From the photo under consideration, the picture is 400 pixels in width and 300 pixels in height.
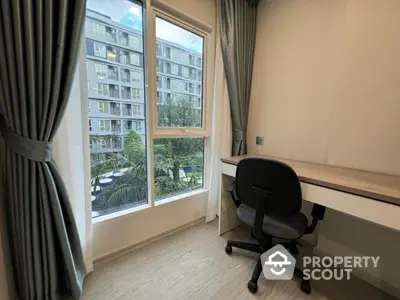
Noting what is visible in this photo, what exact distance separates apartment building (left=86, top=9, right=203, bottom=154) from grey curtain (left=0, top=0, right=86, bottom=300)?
15.4 inches

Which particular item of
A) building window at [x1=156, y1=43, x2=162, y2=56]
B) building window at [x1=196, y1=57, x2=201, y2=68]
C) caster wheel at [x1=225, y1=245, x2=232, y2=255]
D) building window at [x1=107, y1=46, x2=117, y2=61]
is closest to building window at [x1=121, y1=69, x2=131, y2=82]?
building window at [x1=107, y1=46, x2=117, y2=61]

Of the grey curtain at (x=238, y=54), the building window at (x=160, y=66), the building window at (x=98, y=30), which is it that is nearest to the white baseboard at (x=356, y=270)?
the grey curtain at (x=238, y=54)

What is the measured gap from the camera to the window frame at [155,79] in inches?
65.7

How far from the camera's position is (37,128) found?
1.06 meters

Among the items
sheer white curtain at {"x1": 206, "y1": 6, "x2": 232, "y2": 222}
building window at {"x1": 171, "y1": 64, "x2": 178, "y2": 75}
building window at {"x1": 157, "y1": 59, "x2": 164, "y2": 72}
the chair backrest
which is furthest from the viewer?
sheer white curtain at {"x1": 206, "y1": 6, "x2": 232, "y2": 222}

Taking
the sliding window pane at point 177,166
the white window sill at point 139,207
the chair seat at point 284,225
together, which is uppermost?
the sliding window pane at point 177,166

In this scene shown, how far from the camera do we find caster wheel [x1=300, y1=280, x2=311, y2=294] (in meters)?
1.34

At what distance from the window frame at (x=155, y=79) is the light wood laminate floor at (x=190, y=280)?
42.1 inches

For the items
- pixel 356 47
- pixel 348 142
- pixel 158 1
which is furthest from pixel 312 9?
pixel 158 1

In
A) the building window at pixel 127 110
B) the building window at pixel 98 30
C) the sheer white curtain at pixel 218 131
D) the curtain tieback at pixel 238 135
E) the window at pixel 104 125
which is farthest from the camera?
the curtain tieback at pixel 238 135

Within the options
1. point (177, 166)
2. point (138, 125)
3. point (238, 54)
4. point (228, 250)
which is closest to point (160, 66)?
point (138, 125)

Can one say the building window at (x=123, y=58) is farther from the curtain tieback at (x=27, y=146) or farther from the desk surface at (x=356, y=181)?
the desk surface at (x=356, y=181)

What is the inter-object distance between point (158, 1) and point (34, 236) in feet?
6.18

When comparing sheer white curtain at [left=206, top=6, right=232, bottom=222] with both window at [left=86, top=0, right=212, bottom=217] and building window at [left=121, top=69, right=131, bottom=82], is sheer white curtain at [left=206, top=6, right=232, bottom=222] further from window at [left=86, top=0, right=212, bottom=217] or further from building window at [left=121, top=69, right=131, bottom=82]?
building window at [left=121, top=69, right=131, bottom=82]
